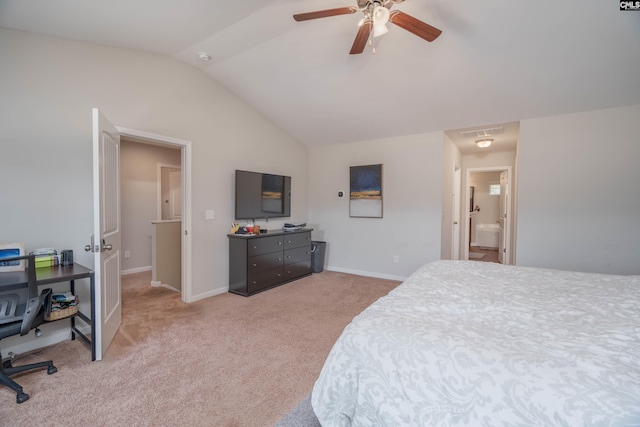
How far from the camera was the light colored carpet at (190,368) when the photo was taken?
164cm

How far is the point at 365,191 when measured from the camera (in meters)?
4.82

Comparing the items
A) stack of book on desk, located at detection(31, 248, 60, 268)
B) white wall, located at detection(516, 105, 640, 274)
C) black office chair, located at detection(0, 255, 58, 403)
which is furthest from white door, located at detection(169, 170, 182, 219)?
white wall, located at detection(516, 105, 640, 274)

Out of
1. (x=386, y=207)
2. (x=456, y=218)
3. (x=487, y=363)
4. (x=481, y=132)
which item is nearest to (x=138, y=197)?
(x=386, y=207)

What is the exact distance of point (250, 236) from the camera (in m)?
3.71

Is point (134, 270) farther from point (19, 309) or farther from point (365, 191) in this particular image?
point (365, 191)

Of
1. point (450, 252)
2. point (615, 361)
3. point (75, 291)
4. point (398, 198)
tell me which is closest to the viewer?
point (615, 361)

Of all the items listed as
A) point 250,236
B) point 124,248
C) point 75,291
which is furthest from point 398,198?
point 124,248

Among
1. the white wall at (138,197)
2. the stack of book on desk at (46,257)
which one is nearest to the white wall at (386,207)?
the white wall at (138,197)

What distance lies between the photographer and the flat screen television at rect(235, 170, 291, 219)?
4.02 meters

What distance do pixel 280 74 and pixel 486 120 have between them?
9.19 ft

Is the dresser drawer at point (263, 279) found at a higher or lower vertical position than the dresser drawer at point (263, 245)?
lower

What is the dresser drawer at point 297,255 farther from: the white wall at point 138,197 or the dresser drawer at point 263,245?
the white wall at point 138,197

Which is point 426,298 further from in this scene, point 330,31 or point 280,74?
point 280,74

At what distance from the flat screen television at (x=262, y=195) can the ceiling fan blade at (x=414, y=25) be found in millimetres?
2721
